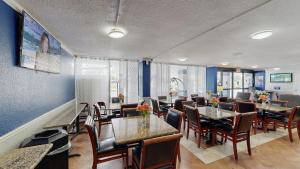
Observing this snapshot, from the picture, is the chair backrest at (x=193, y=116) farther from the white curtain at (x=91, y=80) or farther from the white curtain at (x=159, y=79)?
the white curtain at (x=91, y=80)

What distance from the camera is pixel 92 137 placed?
185 centimetres

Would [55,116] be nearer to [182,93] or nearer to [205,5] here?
[205,5]

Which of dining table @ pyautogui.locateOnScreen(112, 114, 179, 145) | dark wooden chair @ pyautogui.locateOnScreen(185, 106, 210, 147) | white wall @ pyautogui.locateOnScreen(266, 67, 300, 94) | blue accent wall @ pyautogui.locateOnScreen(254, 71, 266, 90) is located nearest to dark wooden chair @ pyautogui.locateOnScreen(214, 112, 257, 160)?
dark wooden chair @ pyautogui.locateOnScreen(185, 106, 210, 147)

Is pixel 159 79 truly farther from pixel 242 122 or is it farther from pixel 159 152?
pixel 159 152

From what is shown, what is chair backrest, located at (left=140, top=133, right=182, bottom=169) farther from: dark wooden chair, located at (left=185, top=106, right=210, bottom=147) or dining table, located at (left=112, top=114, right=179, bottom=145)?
dark wooden chair, located at (left=185, top=106, right=210, bottom=147)

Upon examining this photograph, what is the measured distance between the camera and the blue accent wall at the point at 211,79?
7402mm

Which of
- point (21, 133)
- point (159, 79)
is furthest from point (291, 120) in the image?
point (21, 133)

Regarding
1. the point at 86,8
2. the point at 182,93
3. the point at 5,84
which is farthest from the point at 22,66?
the point at 182,93

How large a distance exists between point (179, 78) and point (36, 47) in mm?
6006

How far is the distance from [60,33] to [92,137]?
2.26 m

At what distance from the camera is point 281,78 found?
28.5ft

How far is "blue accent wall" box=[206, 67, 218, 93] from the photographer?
24.3ft

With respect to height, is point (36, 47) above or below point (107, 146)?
above

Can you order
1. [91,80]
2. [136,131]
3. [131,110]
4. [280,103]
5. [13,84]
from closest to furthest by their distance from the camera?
1. [13,84]
2. [136,131]
3. [131,110]
4. [280,103]
5. [91,80]
